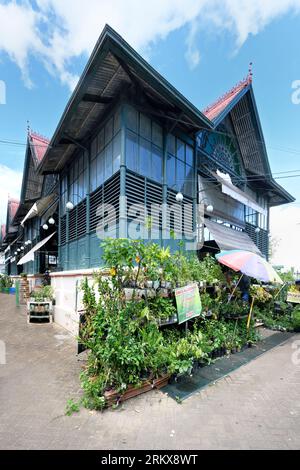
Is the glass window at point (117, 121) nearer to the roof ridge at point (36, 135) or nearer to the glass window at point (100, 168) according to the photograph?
the glass window at point (100, 168)

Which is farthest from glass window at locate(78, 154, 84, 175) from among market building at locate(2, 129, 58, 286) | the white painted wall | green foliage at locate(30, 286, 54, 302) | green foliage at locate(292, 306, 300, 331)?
green foliage at locate(292, 306, 300, 331)

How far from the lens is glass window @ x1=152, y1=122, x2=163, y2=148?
7.52m

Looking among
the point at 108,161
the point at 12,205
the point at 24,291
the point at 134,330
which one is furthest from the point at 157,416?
the point at 12,205

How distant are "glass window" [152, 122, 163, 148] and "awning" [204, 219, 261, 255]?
3586 mm

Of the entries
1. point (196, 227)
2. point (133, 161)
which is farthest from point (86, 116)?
point (196, 227)

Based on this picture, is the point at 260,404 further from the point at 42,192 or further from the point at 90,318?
the point at 42,192

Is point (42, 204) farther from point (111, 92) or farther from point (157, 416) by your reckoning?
point (157, 416)

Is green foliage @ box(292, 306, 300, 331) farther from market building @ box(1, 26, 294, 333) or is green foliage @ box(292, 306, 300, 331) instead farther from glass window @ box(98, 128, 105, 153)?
glass window @ box(98, 128, 105, 153)

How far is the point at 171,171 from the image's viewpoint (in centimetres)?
819

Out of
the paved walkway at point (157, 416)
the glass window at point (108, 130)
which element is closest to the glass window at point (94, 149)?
the glass window at point (108, 130)

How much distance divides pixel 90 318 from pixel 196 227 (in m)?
5.81

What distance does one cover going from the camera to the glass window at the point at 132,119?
6674 millimetres

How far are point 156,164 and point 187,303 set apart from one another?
4.68 metres

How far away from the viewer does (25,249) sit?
19.4 metres
